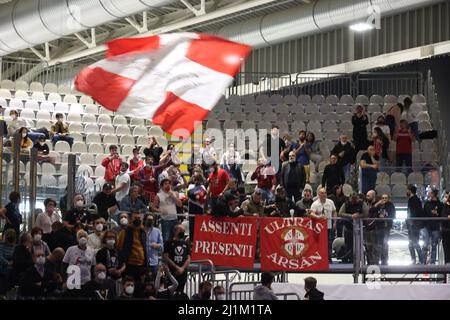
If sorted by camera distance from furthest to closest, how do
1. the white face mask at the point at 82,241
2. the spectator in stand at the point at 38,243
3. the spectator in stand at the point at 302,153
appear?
1. the spectator in stand at the point at 302,153
2. the white face mask at the point at 82,241
3. the spectator in stand at the point at 38,243

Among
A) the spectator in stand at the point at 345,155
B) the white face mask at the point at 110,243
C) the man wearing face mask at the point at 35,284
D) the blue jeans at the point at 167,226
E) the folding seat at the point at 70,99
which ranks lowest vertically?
the man wearing face mask at the point at 35,284

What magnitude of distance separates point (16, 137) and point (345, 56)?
67.2 ft

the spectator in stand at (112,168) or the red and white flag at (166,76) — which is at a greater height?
the red and white flag at (166,76)

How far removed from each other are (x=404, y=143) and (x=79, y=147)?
305 inches

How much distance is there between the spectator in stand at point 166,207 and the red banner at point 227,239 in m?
0.43

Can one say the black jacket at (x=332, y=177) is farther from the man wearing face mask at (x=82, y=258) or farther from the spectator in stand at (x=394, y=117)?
the man wearing face mask at (x=82, y=258)

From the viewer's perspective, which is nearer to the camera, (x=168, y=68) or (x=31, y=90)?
(x=168, y=68)

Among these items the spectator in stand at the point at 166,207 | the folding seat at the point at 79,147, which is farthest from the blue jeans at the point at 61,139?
the spectator in stand at the point at 166,207

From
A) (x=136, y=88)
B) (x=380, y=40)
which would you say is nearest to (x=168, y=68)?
(x=136, y=88)

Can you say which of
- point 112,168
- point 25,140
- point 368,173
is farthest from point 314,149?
point 25,140

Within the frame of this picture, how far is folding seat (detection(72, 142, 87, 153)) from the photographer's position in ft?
95.8

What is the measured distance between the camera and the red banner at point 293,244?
20469mm

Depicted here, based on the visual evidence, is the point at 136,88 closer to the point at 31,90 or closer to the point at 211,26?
the point at 31,90

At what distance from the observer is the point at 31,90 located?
33.3 m
